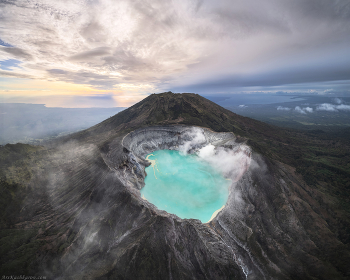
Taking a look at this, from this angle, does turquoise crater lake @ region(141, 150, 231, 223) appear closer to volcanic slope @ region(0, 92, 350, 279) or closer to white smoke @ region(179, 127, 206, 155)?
volcanic slope @ region(0, 92, 350, 279)

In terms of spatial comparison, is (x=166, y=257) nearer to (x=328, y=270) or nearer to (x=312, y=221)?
(x=328, y=270)

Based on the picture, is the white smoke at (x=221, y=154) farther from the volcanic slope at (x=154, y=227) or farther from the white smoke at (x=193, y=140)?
the volcanic slope at (x=154, y=227)

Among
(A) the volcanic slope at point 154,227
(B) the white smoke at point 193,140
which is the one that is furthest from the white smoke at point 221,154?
(A) the volcanic slope at point 154,227

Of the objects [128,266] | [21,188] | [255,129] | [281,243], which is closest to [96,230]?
[128,266]

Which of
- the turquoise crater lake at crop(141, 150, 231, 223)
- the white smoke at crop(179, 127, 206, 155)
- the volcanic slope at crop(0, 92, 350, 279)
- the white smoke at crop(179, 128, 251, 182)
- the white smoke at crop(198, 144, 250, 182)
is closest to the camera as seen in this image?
the volcanic slope at crop(0, 92, 350, 279)

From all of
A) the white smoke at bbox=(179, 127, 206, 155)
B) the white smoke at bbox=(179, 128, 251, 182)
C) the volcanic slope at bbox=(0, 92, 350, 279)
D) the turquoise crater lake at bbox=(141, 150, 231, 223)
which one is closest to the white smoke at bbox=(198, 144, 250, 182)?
the white smoke at bbox=(179, 128, 251, 182)
